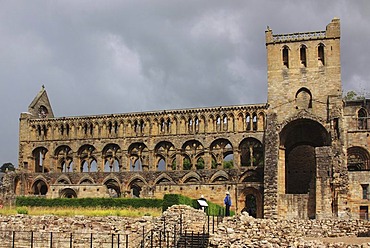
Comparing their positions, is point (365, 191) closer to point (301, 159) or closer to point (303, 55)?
point (301, 159)

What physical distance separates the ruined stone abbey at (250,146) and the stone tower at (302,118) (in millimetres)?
98

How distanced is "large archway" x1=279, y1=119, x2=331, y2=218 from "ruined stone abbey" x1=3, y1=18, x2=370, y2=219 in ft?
0.34

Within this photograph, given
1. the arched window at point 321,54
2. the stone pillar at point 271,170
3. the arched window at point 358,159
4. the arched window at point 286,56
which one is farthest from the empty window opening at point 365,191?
the arched window at point 286,56

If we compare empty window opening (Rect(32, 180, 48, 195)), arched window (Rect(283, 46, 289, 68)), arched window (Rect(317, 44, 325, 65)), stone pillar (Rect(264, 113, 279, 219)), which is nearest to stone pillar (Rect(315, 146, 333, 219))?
stone pillar (Rect(264, 113, 279, 219))

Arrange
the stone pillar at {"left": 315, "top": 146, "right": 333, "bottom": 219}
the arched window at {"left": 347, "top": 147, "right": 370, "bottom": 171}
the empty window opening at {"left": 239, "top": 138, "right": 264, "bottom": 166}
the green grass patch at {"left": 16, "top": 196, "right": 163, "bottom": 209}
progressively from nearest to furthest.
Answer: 1. the green grass patch at {"left": 16, "top": 196, "right": 163, "bottom": 209}
2. the stone pillar at {"left": 315, "top": 146, "right": 333, "bottom": 219}
3. the arched window at {"left": 347, "top": 147, "right": 370, "bottom": 171}
4. the empty window opening at {"left": 239, "top": 138, "right": 264, "bottom": 166}

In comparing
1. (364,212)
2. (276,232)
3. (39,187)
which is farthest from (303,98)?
(39,187)

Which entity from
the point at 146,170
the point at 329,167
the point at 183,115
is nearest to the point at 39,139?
the point at 146,170

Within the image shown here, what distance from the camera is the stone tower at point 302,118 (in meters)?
48.4

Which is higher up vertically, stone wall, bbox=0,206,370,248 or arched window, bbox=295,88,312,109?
arched window, bbox=295,88,312,109

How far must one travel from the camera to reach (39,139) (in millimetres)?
70438

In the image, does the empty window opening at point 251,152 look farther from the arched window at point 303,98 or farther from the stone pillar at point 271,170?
the stone pillar at point 271,170

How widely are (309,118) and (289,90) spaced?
529cm

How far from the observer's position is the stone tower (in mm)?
48372

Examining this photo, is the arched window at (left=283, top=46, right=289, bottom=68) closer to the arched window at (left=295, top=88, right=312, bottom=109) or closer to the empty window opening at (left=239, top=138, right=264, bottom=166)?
the arched window at (left=295, top=88, right=312, bottom=109)
